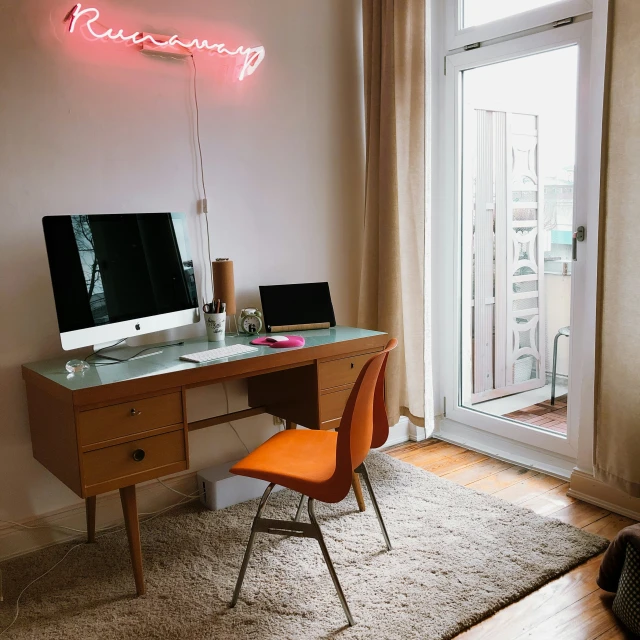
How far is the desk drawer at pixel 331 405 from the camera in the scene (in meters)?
2.70

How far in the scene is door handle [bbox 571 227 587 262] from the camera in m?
2.86

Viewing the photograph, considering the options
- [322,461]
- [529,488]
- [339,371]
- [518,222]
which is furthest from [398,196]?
[322,461]

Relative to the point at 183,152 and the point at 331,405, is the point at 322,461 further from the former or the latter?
the point at 183,152

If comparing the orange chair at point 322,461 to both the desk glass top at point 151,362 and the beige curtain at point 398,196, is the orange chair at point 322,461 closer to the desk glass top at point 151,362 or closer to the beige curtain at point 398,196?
the desk glass top at point 151,362

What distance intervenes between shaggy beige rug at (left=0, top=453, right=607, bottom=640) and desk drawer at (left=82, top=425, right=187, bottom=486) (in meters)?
0.43

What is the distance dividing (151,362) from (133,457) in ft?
→ 1.19

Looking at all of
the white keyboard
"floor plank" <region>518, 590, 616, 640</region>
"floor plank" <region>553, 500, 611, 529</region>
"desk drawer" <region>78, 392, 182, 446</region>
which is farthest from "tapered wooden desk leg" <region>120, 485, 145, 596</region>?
"floor plank" <region>553, 500, 611, 529</region>

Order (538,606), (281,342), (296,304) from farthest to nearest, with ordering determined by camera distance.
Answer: (296,304), (281,342), (538,606)

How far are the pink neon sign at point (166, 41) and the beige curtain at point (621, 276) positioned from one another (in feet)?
4.77

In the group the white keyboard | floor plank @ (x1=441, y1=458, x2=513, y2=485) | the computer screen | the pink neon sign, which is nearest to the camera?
the white keyboard

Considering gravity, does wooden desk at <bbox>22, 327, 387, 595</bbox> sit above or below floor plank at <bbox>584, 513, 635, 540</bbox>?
above

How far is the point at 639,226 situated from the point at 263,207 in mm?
1575

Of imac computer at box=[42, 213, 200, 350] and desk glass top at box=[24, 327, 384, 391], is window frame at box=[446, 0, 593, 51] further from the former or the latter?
imac computer at box=[42, 213, 200, 350]

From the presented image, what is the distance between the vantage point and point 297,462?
2.16m
